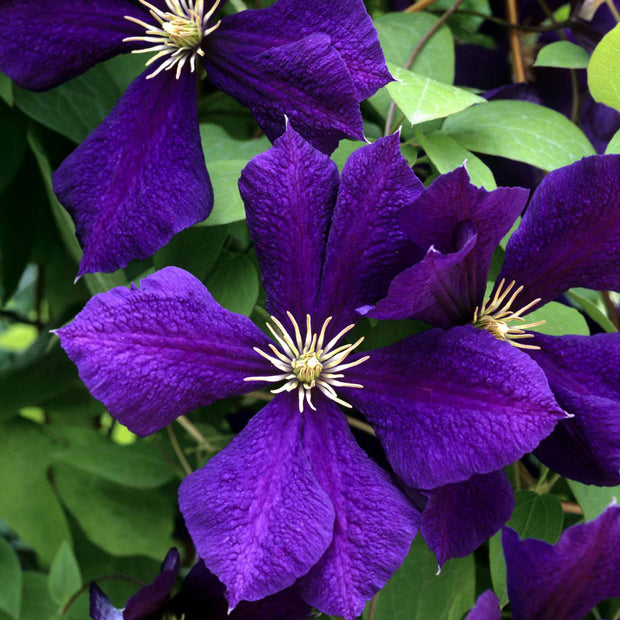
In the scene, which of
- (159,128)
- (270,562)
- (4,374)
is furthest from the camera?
(4,374)

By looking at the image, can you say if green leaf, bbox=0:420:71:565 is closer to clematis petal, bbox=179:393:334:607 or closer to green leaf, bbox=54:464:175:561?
green leaf, bbox=54:464:175:561

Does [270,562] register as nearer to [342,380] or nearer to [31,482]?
[342,380]

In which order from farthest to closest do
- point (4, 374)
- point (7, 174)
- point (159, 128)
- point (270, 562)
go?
point (4, 374) → point (7, 174) → point (159, 128) → point (270, 562)

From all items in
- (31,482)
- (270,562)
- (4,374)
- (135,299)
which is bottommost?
(31,482)

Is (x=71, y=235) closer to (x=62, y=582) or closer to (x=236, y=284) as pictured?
(x=236, y=284)

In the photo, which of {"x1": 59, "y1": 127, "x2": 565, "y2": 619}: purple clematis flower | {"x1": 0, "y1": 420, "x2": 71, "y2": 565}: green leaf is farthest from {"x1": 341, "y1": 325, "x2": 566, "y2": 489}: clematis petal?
{"x1": 0, "y1": 420, "x2": 71, "y2": 565}: green leaf

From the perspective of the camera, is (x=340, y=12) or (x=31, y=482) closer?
(x=340, y=12)

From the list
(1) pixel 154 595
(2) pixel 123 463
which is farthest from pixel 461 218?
(2) pixel 123 463

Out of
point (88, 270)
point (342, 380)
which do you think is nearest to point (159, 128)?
point (88, 270)
